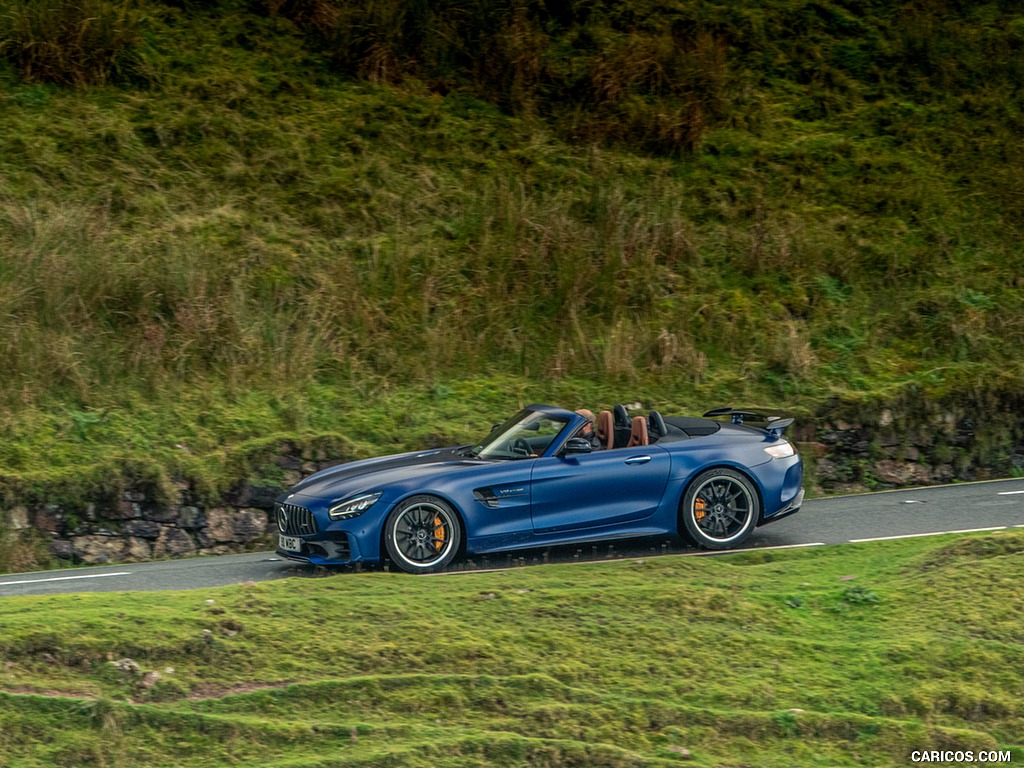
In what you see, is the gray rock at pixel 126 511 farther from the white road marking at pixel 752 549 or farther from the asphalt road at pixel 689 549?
the white road marking at pixel 752 549

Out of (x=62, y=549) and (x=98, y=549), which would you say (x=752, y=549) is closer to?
(x=98, y=549)

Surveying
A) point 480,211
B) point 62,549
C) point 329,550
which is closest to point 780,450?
point 329,550

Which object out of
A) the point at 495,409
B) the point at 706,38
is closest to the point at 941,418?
the point at 495,409

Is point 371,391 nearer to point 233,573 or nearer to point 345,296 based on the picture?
point 345,296

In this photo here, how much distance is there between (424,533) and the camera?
10.5 meters

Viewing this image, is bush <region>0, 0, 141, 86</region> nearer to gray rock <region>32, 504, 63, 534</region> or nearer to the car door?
gray rock <region>32, 504, 63, 534</region>

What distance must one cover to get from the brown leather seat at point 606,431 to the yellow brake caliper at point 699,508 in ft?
3.00

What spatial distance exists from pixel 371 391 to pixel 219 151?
6.31 m

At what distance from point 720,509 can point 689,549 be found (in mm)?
460

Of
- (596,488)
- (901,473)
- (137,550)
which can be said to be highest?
(596,488)

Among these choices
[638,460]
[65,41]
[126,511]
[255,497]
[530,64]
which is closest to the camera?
[638,460]

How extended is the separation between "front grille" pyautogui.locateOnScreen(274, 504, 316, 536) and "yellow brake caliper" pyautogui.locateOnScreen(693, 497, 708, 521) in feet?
11.1

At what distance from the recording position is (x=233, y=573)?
37.6ft

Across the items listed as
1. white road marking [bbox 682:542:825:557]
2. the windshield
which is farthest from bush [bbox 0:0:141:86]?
white road marking [bbox 682:542:825:557]
